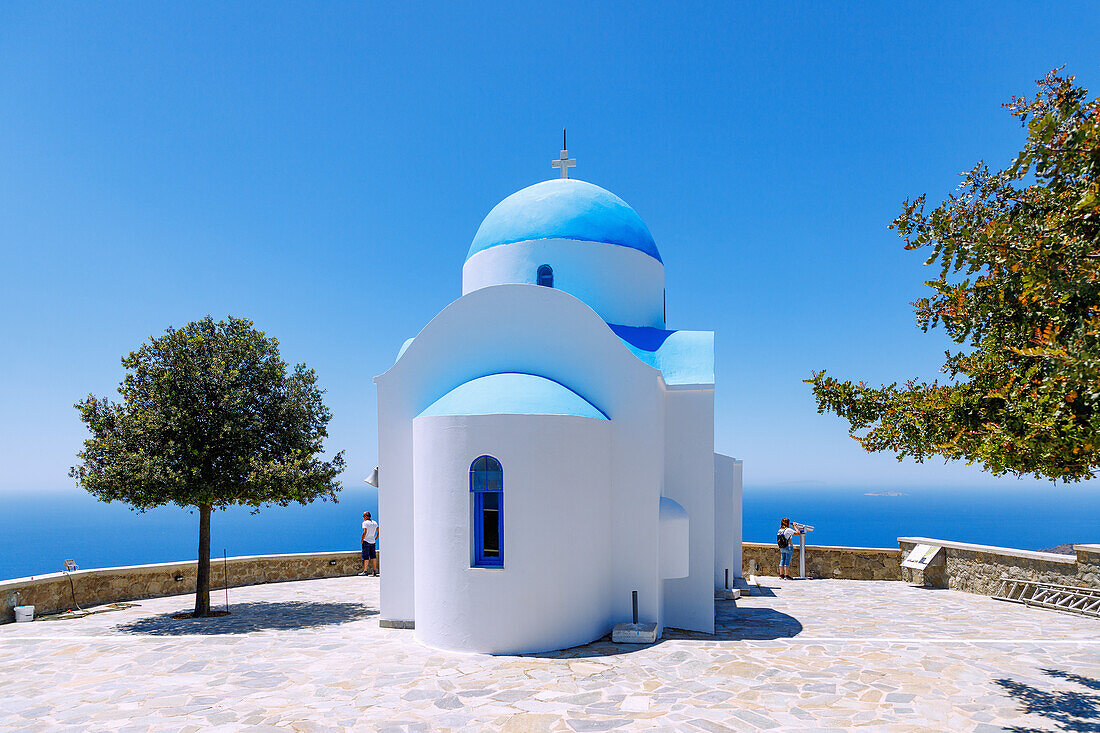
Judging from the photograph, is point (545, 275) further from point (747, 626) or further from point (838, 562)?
point (838, 562)

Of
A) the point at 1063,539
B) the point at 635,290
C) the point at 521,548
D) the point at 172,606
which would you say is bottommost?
the point at 1063,539

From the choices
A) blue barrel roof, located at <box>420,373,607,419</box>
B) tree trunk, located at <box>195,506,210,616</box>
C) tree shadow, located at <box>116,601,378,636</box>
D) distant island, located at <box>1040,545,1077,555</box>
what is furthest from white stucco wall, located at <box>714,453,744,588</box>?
tree trunk, located at <box>195,506,210,616</box>

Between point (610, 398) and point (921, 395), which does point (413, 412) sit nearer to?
point (610, 398)

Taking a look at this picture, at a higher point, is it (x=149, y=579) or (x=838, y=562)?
(x=149, y=579)

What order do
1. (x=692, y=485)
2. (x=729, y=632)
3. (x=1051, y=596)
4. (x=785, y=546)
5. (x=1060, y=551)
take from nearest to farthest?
(x=729, y=632), (x=692, y=485), (x=1051, y=596), (x=785, y=546), (x=1060, y=551)

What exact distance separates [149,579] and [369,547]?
4.90 m

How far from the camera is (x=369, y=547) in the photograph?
1670 centimetres

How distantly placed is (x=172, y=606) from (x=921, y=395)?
14.4 metres

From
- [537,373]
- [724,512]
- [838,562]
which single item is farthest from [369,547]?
[838,562]

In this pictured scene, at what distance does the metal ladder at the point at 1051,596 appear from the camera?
12.7 metres

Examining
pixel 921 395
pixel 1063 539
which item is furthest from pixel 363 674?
pixel 1063 539

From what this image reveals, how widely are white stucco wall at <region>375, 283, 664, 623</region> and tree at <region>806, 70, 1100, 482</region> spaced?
4.11 meters

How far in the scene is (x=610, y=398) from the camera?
35.1 ft

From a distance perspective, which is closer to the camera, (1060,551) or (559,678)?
(559,678)
